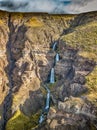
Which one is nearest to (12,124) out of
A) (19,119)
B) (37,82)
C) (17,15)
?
(19,119)

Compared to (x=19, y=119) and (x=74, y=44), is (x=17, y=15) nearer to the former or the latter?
(x=74, y=44)

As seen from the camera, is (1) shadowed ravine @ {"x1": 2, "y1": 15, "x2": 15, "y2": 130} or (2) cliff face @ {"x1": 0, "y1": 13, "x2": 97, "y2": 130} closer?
(2) cliff face @ {"x1": 0, "y1": 13, "x2": 97, "y2": 130}

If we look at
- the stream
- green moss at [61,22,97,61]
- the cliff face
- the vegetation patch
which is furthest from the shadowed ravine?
green moss at [61,22,97,61]

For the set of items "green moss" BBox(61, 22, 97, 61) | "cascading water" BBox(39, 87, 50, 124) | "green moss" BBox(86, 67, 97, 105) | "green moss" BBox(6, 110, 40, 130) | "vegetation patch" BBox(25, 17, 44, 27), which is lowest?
"green moss" BBox(6, 110, 40, 130)

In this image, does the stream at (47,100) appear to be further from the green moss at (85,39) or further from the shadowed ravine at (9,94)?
the shadowed ravine at (9,94)

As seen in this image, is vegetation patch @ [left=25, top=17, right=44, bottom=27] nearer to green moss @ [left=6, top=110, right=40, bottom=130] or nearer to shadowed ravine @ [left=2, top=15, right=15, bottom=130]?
shadowed ravine @ [left=2, top=15, right=15, bottom=130]

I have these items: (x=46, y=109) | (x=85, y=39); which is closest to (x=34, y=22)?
(x=85, y=39)

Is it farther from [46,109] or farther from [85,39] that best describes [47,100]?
[85,39]
